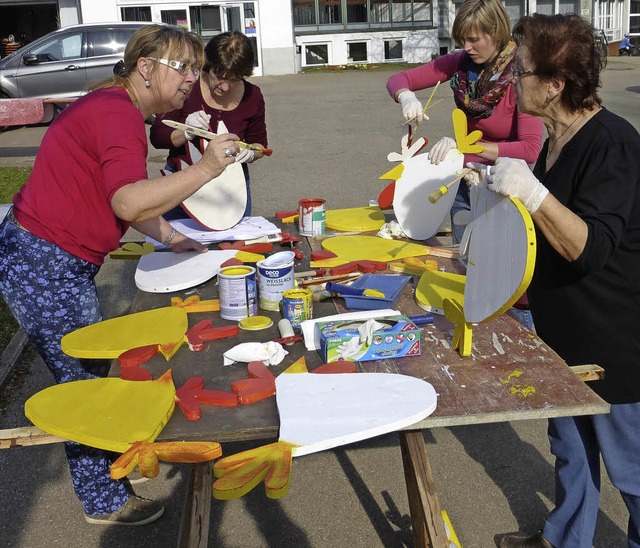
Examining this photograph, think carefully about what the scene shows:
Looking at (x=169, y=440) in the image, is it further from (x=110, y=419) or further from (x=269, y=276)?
(x=269, y=276)

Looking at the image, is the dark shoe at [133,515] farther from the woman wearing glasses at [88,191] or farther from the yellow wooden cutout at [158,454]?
the yellow wooden cutout at [158,454]

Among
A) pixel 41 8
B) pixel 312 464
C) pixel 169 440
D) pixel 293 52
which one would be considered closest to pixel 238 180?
pixel 312 464

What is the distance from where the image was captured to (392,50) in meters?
24.4

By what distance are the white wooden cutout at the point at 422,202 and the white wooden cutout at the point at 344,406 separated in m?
1.35

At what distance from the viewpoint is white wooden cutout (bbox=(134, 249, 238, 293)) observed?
8.13ft

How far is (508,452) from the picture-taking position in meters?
3.05

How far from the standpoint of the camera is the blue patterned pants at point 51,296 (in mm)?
2127

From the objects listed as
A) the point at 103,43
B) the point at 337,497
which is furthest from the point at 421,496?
the point at 103,43

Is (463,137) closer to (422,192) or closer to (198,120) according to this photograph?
(422,192)

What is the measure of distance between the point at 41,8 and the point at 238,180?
2700 centimetres

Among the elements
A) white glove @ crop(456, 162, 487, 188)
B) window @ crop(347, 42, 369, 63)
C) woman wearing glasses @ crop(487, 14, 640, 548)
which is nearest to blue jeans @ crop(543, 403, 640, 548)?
woman wearing glasses @ crop(487, 14, 640, 548)

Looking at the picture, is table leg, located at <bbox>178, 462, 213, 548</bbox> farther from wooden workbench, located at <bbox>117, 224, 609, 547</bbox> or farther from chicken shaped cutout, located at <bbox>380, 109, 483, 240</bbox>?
chicken shaped cutout, located at <bbox>380, 109, 483, 240</bbox>

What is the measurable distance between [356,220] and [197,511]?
5.56 ft

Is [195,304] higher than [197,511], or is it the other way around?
[195,304]
